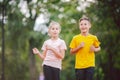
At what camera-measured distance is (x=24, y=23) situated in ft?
114

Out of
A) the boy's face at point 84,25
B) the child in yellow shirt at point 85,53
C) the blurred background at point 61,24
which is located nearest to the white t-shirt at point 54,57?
the child in yellow shirt at point 85,53

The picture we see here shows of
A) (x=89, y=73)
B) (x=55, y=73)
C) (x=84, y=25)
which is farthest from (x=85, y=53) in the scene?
(x=55, y=73)

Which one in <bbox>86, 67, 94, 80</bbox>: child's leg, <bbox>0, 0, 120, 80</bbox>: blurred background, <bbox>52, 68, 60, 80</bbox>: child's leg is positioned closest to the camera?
<bbox>86, 67, 94, 80</bbox>: child's leg

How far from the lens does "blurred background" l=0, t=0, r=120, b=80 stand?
21109mm

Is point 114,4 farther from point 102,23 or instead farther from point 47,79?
point 47,79

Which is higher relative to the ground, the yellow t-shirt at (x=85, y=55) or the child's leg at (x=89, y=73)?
the yellow t-shirt at (x=85, y=55)

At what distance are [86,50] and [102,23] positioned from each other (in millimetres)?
14283

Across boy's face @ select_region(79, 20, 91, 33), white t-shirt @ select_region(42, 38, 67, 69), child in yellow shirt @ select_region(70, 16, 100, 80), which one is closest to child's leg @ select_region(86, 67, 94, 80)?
child in yellow shirt @ select_region(70, 16, 100, 80)

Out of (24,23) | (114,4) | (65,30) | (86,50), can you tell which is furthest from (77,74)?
(24,23)

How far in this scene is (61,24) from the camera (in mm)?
30156

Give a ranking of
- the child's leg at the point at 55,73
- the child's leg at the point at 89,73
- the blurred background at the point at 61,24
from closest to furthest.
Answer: the child's leg at the point at 89,73 → the child's leg at the point at 55,73 → the blurred background at the point at 61,24

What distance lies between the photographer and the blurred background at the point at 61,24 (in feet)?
69.3

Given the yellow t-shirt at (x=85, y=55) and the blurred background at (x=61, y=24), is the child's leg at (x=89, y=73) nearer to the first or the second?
the yellow t-shirt at (x=85, y=55)

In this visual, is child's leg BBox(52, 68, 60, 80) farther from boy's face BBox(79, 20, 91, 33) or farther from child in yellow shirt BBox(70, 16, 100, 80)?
boy's face BBox(79, 20, 91, 33)
